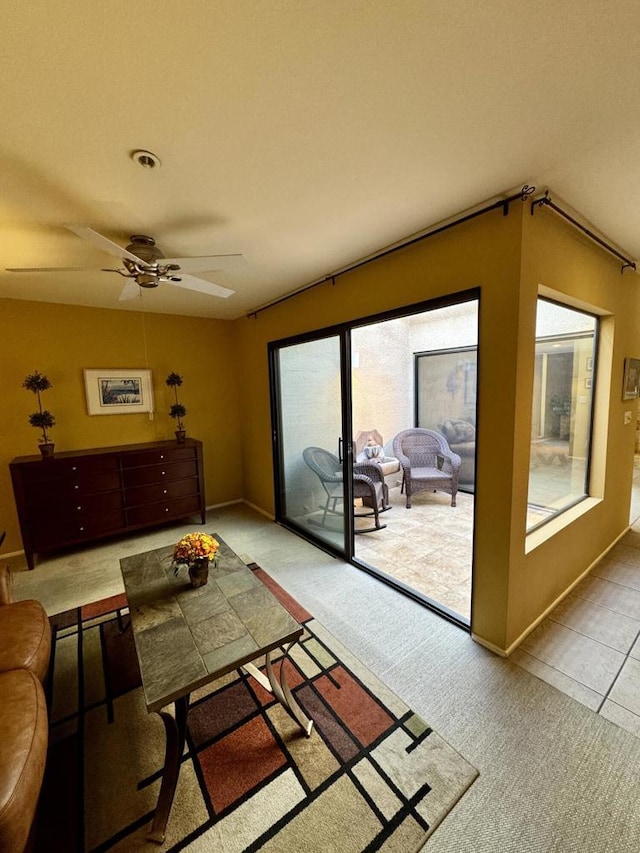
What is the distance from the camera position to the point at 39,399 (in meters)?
3.51

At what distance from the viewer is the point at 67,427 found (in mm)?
3670

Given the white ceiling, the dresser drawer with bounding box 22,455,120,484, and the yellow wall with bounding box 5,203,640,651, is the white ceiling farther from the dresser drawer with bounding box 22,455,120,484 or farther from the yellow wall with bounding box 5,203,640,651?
the dresser drawer with bounding box 22,455,120,484

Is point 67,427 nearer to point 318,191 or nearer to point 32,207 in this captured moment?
point 32,207

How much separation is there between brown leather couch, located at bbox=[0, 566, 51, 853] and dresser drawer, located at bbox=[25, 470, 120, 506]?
1.53 m

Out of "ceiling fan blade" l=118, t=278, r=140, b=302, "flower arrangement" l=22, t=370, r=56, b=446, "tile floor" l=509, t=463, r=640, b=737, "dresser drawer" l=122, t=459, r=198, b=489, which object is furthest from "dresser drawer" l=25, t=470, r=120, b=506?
"tile floor" l=509, t=463, r=640, b=737

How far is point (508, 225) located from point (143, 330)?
12.5ft

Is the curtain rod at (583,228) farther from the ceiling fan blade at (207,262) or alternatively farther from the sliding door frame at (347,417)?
the ceiling fan blade at (207,262)

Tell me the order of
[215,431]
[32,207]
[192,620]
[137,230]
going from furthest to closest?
[215,431] → [137,230] → [32,207] → [192,620]

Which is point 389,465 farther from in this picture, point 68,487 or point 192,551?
point 68,487

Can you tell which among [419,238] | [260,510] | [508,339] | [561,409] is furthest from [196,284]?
[260,510]

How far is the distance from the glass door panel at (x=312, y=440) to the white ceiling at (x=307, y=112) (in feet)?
4.52

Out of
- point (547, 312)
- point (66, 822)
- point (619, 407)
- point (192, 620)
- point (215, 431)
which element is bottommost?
point (66, 822)

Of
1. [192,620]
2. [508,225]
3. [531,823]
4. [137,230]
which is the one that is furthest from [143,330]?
[531,823]

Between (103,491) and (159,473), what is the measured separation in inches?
21.2
